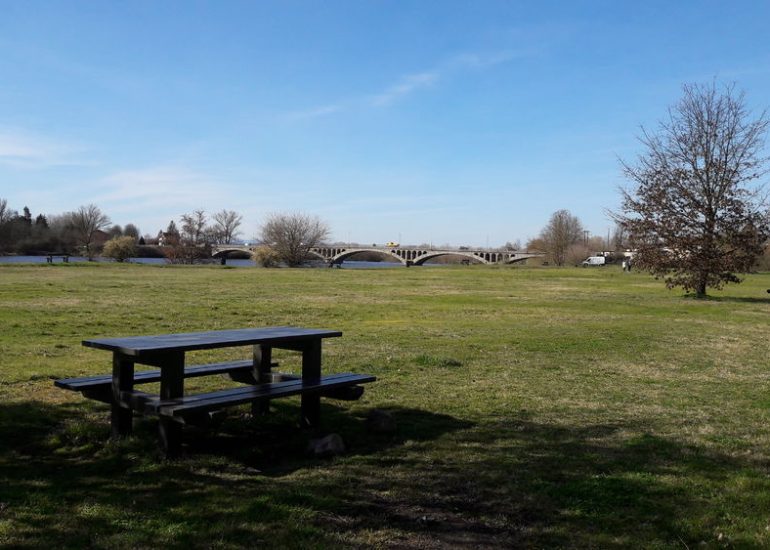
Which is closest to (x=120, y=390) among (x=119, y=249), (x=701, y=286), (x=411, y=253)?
(x=701, y=286)

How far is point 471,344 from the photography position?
1330cm

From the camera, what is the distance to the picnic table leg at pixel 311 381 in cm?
678

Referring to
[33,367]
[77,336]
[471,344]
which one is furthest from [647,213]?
[33,367]

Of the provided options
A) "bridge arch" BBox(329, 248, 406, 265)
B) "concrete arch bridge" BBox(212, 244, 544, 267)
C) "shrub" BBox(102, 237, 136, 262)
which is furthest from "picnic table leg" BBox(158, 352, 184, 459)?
"bridge arch" BBox(329, 248, 406, 265)

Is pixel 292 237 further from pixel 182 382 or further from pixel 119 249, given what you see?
pixel 182 382

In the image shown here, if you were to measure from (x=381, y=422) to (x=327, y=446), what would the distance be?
0.90 meters

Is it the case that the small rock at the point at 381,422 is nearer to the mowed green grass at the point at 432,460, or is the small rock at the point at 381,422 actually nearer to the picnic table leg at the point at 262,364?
the mowed green grass at the point at 432,460

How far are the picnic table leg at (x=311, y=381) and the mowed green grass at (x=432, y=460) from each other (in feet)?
0.73

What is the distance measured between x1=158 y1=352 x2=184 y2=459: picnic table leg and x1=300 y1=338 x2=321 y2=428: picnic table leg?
4.40 ft

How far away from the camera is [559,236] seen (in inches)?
3516

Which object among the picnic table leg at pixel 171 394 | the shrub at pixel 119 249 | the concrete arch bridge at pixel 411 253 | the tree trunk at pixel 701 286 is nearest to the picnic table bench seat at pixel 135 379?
the picnic table leg at pixel 171 394

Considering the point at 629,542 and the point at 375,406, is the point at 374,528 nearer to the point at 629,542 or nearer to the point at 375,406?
the point at 629,542

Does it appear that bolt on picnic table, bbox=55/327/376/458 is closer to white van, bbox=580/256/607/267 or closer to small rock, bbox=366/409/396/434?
small rock, bbox=366/409/396/434

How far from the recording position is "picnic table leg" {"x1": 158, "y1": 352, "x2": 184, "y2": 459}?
18.4 ft
